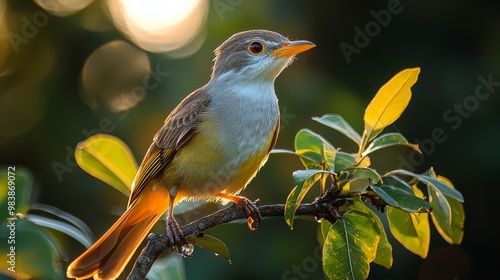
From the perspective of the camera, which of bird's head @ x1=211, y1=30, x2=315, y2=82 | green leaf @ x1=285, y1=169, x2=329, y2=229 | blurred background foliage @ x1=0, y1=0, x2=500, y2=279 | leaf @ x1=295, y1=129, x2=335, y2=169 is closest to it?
green leaf @ x1=285, y1=169, x2=329, y2=229

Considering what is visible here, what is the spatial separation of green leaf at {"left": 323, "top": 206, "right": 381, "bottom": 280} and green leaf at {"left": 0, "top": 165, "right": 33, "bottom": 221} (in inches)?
46.9

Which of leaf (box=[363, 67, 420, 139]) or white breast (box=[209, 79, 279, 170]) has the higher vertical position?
leaf (box=[363, 67, 420, 139])

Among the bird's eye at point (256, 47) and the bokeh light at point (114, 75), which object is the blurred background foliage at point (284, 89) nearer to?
the bokeh light at point (114, 75)

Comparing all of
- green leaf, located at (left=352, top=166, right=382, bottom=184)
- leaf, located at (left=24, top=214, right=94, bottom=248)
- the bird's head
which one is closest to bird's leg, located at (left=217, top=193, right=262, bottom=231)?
green leaf, located at (left=352, top=166, right=382, bottom=184)

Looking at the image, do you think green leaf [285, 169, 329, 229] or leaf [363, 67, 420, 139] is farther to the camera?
leaf [363, 67, 420, 139]

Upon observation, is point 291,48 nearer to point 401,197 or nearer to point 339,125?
point 339,125

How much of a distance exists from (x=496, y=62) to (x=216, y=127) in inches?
131

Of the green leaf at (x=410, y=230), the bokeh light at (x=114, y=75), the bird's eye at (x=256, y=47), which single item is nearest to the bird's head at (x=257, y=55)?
the bird's eye at (x=256, y=47)

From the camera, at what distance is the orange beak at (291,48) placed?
4.37 m

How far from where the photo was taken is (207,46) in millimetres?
6316

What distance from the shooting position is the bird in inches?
150

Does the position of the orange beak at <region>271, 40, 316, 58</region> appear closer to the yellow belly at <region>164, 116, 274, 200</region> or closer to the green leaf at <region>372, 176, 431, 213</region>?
the yellow belly at <region>164, 116, 274, 200</region>

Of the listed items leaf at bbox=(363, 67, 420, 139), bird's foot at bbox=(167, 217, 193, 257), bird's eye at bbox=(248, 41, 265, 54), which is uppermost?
bird's eye at bbox=(248, 41, 265, 54)

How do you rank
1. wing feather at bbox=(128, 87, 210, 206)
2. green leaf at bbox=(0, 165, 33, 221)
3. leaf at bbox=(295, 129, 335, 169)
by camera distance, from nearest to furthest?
green leaf at bbox=(0, 165, 33, 221) → leaf at bbox=(295, 129, 335, 169) → wing feather at bbox=(128, 87, 210, 206)
